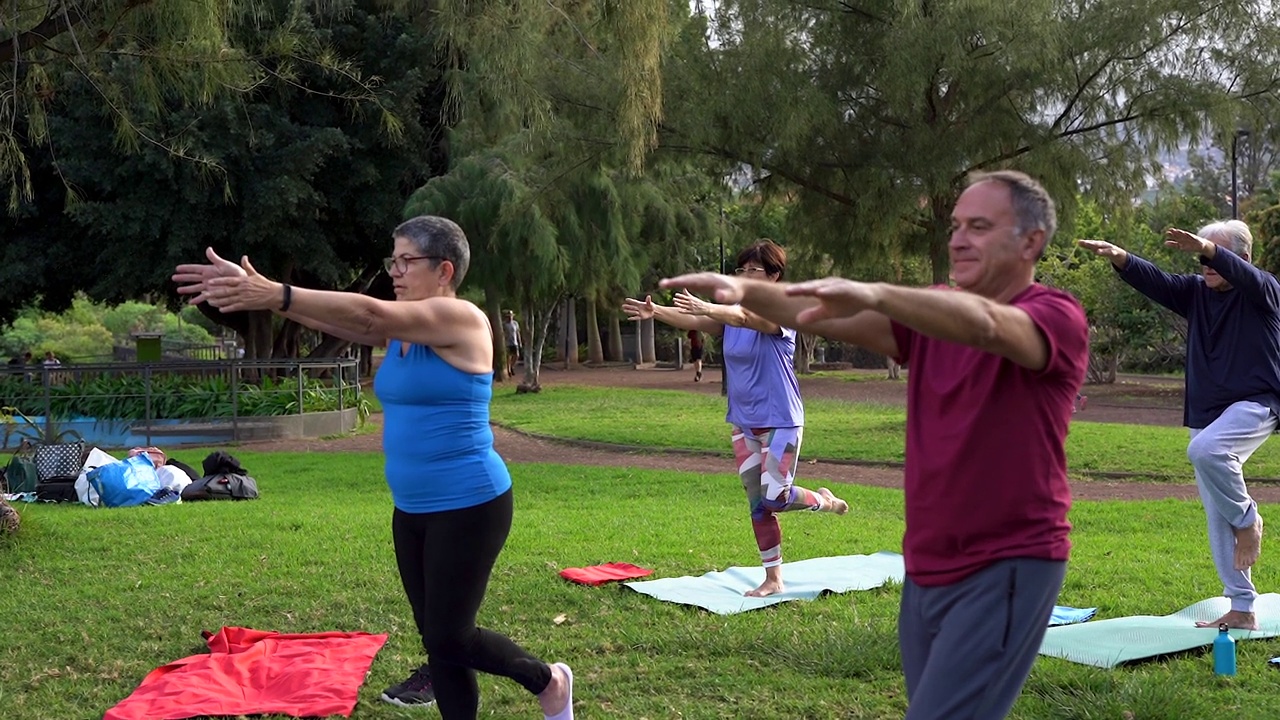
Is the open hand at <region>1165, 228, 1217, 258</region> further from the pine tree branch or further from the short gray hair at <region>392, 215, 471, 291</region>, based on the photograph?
the pine tree branch

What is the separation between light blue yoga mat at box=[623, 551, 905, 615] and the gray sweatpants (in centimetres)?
389

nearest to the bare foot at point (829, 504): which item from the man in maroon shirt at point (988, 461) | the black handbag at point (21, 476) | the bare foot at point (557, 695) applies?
the bare foot at point (557, 695)

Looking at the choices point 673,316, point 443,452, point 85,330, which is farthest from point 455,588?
point 85,330

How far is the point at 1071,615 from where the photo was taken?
666cm

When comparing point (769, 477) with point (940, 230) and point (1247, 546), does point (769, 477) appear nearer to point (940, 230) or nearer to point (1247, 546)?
point (1247, 546)

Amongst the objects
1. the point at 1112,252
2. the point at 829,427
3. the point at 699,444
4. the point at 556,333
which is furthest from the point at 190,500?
the point at 556,333

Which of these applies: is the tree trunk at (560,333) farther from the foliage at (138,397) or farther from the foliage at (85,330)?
the foliage at (138,397)

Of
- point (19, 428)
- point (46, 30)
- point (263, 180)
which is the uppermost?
point (263, 180)

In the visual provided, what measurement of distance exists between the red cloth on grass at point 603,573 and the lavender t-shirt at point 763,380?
1296 millimetres

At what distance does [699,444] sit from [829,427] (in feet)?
10.4

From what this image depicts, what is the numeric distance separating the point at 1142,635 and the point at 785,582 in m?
2.20

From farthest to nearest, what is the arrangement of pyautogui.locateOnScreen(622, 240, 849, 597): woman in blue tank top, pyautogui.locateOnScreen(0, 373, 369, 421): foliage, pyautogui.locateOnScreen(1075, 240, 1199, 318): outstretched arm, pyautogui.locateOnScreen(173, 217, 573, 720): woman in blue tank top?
pyautogui.locateOnScreen(0, 373, 369, 421): foliage, pyautogui.locateOnScreen(622, 240, 849, 597): woman in blue tank top, pyautogui.locateOnScreen(1075, 240, 1199, 318): outstretched arm, pyautogui.locateOnScreen(173, 217, 573, 720): woman in blue tank top

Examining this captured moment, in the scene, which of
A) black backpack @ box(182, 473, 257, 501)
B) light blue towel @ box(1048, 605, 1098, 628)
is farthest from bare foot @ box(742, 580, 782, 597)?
black backpack @ box(182, 473, 257, 501)

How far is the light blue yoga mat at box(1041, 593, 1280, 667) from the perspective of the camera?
5.75 metres
